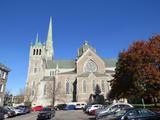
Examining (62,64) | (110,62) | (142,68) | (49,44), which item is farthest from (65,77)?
(142,68)

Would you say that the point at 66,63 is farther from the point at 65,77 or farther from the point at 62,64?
the point at 65,77

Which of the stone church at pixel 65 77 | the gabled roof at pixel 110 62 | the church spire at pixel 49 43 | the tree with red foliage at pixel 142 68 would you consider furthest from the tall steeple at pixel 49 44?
the tree with red foliage at pixel 142 68

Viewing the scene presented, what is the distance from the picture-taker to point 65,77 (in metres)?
72.9

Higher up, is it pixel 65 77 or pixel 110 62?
pixel 110 62

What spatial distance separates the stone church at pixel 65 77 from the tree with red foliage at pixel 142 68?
82.1 ft

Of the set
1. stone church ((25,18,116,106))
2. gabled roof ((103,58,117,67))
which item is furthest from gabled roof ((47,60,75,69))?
Result: gabled roof ((103,58,117,67))

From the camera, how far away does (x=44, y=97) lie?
242 ft

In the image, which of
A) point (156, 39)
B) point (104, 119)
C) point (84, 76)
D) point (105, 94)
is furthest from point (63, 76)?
point (104, 119)

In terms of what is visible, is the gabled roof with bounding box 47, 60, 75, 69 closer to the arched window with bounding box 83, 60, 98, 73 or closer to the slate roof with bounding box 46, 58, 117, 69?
the slate roof with bounding box 46, 58, 117, 69

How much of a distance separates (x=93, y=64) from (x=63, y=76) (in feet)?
35.9

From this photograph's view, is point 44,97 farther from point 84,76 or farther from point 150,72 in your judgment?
point 150,72

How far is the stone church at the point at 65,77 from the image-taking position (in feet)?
217

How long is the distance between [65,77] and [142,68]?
1603 inches

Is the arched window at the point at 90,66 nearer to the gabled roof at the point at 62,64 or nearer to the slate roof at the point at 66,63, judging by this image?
the slate roof at the point at 66,63
